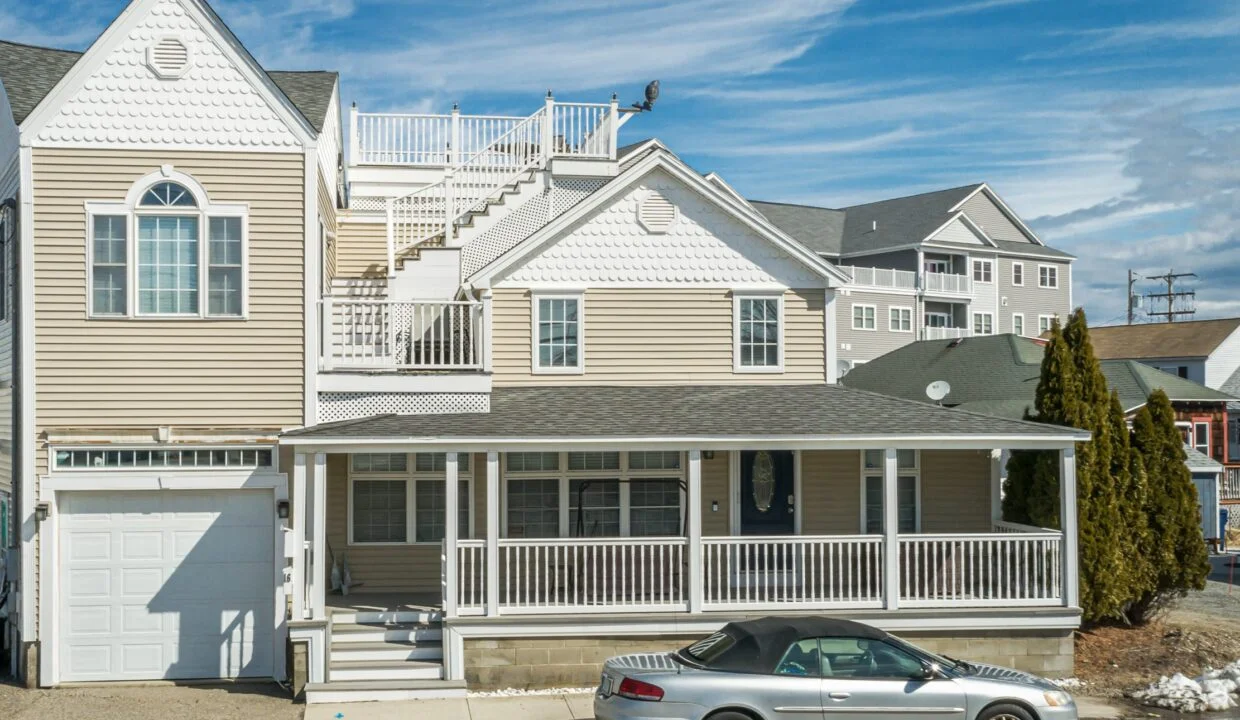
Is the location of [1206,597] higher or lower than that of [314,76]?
lower

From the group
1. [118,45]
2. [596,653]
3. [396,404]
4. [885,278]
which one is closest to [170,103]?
[118,45]

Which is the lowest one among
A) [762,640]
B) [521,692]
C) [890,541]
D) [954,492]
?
[521,692]

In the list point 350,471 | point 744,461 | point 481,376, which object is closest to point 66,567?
point 350,471

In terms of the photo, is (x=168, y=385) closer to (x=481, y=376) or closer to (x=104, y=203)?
(x=104, y=203)

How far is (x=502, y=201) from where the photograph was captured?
19.2 metres

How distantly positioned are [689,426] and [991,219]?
143 feet

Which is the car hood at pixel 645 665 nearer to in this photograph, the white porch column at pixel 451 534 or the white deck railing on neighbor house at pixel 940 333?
the white porch column at pixel 451 534

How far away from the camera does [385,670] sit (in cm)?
1381

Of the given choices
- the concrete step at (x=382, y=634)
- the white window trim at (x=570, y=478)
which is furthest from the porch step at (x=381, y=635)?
the white window trim at (x=570, y=478)

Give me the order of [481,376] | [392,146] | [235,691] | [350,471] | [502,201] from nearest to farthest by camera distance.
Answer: [235,691] → [481,376] → [350,471] → [502,201] → [392,146]

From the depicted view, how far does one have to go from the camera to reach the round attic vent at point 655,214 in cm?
1772

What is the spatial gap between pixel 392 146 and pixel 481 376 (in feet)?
22.2

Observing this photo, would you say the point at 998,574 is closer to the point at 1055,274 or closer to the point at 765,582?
the point at 765,582

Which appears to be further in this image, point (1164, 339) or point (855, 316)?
point (1164, 339)
